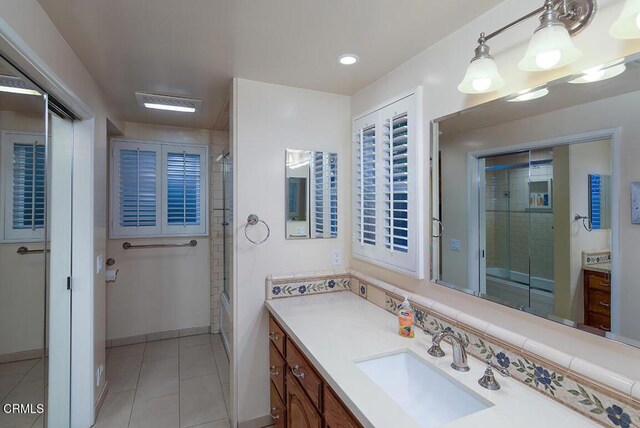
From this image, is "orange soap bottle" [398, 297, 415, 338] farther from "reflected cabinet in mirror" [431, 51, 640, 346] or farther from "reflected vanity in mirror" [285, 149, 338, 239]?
Answer: "reflected vanity in mirror" [285, 149, 338, 239]

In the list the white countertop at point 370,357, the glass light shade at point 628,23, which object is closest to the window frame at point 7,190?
the white countertop at point 370,357

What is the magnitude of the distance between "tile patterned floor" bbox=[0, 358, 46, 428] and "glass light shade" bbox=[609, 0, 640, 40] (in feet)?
8.35

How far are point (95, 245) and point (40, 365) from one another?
770 mm

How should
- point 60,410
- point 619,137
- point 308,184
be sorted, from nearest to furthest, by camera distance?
1. point 619,137
2. point 60,410
3. point 308,184

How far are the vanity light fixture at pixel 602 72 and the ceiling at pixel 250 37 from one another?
0.50 meters

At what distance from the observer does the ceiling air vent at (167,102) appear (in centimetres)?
238

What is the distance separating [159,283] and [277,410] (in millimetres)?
2266

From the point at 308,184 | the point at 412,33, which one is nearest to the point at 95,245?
Result: the point at 308,184

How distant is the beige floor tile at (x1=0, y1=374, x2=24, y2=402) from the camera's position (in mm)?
1330

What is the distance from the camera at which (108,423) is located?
7.04 ft

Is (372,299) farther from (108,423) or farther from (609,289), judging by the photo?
(108,423)

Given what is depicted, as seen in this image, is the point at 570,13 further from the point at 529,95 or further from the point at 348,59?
the point at 348,59

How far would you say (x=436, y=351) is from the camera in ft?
4.33

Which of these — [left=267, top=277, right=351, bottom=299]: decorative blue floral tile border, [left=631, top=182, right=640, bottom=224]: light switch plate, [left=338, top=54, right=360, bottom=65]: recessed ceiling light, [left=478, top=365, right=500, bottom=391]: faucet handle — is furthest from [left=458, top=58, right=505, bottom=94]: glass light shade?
[left=267, top=277, right=351, bottom=299]: decorative blue floral tile border
